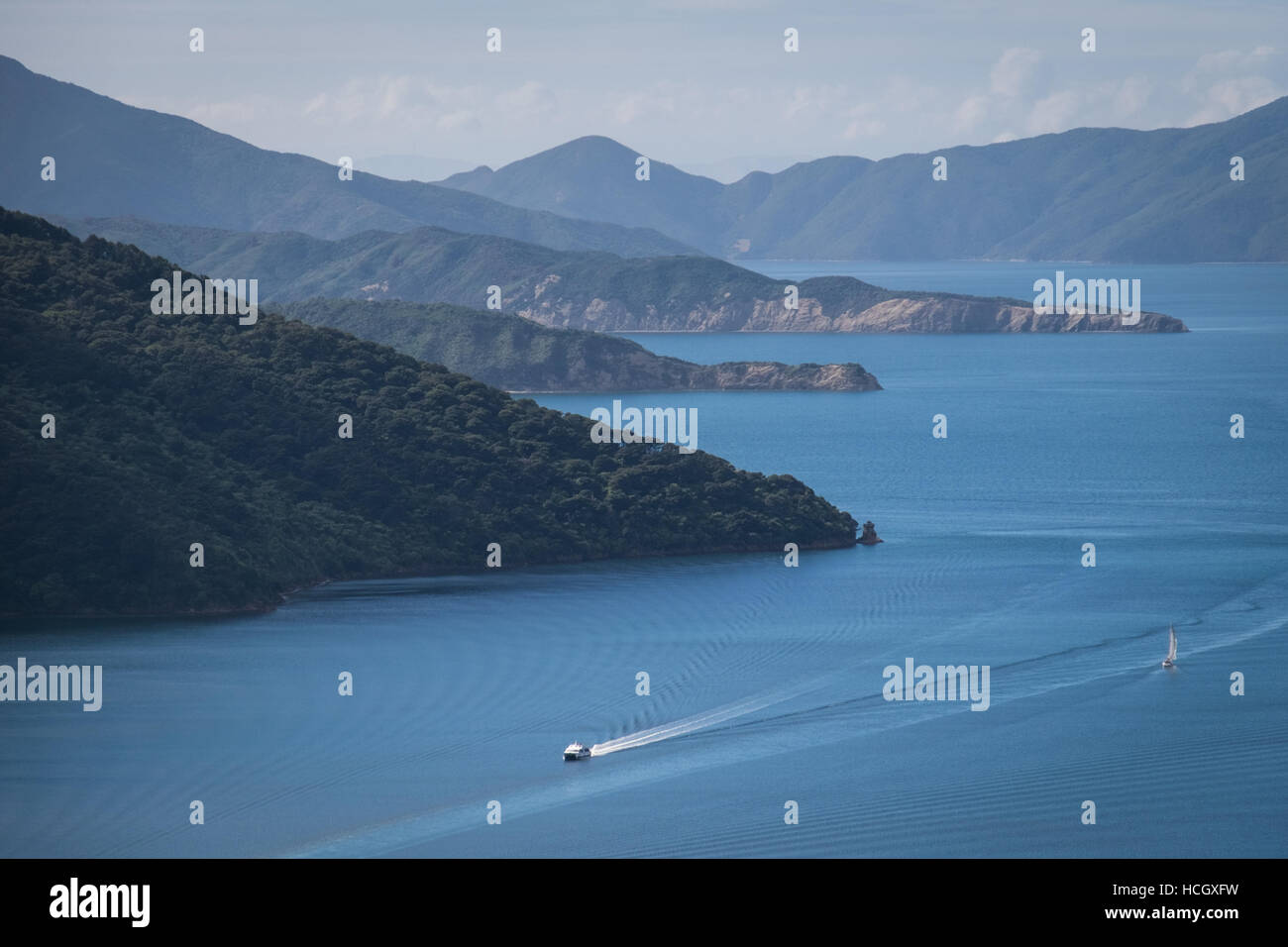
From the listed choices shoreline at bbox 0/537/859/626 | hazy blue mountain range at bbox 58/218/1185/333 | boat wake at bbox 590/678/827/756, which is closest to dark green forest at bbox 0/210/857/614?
shoreline at bbox 0/537/859/626

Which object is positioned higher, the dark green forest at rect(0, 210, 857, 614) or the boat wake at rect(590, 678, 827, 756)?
the dark green forest at rect(0, 210, 857, 614)

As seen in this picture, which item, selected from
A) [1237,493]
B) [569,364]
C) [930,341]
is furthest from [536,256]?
[1237,493]

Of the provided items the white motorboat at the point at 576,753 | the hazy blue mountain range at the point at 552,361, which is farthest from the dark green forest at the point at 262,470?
the hazy blue mountain range at the point at 552,361

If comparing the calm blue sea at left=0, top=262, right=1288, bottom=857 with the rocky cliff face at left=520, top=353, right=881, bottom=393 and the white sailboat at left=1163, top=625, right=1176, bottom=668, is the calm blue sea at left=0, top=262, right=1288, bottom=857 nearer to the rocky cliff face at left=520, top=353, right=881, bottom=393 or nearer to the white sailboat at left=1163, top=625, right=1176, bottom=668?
the white sailboat at left=1163, top=625, right=1176, bottom=668

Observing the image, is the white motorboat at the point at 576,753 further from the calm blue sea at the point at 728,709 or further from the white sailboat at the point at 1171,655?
the white sailboat at the point at 1171,655

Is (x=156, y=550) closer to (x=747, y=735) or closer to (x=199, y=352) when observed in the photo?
(x=199, y=352)

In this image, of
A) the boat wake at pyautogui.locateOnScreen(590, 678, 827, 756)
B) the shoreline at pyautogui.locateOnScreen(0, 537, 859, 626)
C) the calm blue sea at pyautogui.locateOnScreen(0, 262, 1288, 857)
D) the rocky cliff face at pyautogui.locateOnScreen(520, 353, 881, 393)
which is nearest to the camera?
the calm blue sea at pyautogui.locateOnScreen(0, 262, 1288, 857)

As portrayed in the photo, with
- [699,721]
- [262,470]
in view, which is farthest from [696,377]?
[699,721]
